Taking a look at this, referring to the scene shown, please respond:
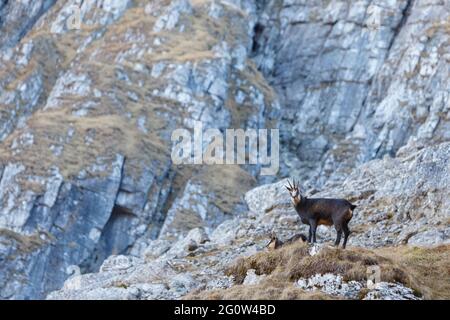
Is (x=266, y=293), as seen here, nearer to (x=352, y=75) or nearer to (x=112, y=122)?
(x=112, y=122)

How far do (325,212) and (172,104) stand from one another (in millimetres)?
78422

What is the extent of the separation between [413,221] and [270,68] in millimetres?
92994

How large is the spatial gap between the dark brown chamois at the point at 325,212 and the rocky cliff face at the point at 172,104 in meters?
25.4

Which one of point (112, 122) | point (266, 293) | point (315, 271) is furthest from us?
point (112, 122)

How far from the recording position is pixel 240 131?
11106 centimetres

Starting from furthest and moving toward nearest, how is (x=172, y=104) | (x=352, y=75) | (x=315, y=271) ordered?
(x=352, y=75), (x=172, y=104), (x=315, y=271)

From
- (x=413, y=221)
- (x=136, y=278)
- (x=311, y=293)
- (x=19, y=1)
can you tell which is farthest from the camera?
(x=19, y=1)

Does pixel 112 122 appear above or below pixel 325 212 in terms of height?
above

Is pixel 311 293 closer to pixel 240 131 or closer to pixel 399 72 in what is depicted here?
pixel 240 131

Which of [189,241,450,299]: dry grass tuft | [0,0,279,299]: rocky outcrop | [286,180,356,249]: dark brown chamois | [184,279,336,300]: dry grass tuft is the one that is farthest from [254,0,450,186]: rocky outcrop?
[184,279,336,300]: dry grass tuft

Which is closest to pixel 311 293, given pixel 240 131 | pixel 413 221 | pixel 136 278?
pixel 136 278

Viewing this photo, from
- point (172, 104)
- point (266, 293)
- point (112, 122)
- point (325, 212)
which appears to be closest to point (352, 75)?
point (172, 104)

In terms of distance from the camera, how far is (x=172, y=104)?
107438mm
